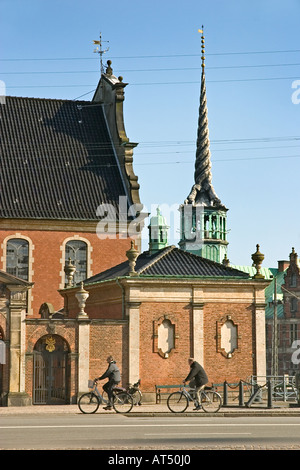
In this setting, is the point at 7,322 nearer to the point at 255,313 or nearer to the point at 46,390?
the point at 46,390

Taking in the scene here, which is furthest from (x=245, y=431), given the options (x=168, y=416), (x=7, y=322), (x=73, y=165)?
(x=73, y=165)

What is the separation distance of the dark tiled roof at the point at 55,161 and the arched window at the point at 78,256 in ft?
4.75

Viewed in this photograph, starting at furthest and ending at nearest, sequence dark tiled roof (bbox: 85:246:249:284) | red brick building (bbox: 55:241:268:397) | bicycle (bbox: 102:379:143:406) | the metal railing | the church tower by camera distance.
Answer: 1. the church tower
2. dark tiled roof (bbox: 85:246:249:284)
3. red brick building (bbox: 55:241:268:397)
4. the metal railing
5. bicycle (bbox: 102:379:143:406)

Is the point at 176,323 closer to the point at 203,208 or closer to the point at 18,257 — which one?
the point at 18,257

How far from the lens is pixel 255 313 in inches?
1564

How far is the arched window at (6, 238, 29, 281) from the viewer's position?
162ft

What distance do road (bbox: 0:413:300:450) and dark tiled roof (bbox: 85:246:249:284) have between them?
1150 cm

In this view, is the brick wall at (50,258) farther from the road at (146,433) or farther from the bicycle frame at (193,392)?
the road at (146,433)

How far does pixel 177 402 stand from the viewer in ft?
99.6

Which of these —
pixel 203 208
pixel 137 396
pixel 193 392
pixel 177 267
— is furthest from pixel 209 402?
pixel 203 208

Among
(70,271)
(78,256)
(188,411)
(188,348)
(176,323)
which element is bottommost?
(188,411)

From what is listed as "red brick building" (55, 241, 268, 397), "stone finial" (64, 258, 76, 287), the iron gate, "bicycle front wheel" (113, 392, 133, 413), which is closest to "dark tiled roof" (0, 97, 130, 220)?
"stone finial" (64, 258, 76, 287)

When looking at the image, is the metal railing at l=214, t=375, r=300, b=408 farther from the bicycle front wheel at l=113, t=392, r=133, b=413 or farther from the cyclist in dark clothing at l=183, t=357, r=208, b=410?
the bicycle front wheel at l=113, t=392, r=133, b=413

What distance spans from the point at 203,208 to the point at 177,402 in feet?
266
